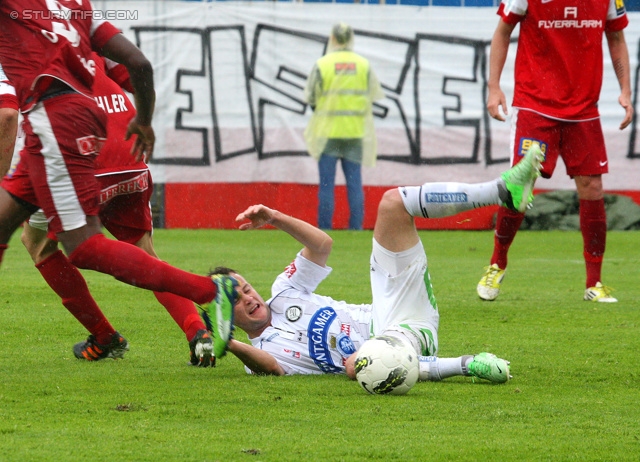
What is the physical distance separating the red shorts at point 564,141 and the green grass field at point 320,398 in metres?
0.90

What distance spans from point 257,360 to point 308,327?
314mm

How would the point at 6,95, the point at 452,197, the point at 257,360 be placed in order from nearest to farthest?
the point at 452,197, the point at 257,360, the point at 6,95

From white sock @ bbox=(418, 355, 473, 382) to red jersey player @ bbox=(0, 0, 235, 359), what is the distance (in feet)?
2.97

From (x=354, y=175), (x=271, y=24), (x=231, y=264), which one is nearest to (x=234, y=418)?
(x=231, y=264)

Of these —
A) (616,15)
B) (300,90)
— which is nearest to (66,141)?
(616,15)

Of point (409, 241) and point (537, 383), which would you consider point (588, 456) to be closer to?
point (537, 383)

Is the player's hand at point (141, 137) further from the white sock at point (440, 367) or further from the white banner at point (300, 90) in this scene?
the white banner at point (300, 90)

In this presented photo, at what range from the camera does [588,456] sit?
324 centimetres

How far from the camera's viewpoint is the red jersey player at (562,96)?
710 centimetres

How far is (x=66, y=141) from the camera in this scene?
4.21 metres

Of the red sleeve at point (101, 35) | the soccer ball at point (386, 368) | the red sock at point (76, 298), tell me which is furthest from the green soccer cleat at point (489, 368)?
the red sleeve at point (101, 35)

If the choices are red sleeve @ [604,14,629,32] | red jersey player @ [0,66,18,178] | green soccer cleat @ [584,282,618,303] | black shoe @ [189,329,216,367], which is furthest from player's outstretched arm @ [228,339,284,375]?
red sleeve @ [604,14,629,32]

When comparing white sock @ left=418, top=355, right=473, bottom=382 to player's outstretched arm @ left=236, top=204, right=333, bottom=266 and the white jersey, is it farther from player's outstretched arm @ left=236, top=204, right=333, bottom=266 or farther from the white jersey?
player's outstretched arm @ left=236, top=204, right=333, bottom=266

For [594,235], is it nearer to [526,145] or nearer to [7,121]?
[526,145]
